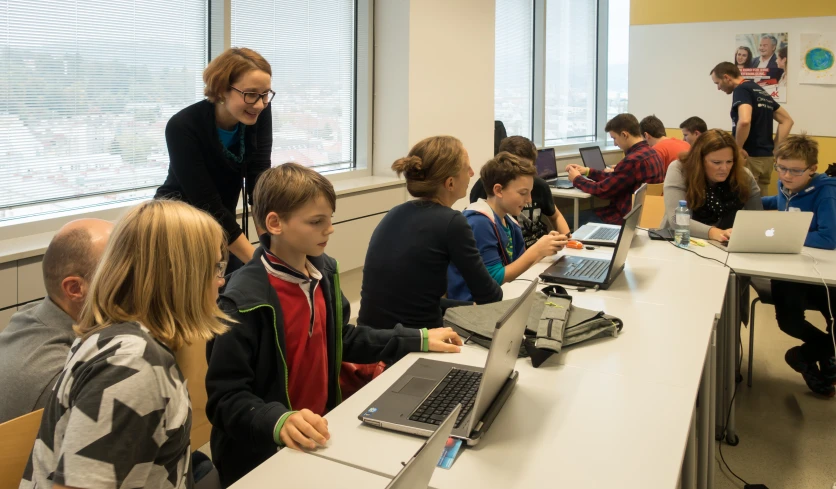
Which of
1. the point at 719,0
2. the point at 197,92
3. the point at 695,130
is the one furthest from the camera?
the point at 719,0

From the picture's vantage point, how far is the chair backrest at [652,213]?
4137 millimetres

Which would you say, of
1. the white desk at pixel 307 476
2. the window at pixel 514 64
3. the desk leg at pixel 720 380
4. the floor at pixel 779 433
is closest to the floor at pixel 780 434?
the floor at pixel 779 433

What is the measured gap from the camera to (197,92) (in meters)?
3.55

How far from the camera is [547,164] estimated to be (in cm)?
630

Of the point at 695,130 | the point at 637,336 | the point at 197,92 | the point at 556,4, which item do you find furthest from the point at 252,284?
the point at 556,4

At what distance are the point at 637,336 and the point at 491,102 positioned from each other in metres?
3.47

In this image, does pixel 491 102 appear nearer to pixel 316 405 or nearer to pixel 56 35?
pixel 56 35

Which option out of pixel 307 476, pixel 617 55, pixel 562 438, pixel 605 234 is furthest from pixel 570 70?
pixel 307 476

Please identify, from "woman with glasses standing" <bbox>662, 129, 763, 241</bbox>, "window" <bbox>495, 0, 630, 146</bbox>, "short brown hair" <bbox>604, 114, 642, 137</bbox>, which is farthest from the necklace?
"window" <bbox>495, 0, 630, 146</bbox>

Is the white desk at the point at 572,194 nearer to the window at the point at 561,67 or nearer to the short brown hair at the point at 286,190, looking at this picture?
the window at the point at 561,67

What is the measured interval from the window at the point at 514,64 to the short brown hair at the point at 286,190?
15.9 feet

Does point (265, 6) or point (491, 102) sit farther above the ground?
point (265, 6)

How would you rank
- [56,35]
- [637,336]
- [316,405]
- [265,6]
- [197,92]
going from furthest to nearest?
[265,6]
[197,92]
[56,35]
[637,336]
[316,405]

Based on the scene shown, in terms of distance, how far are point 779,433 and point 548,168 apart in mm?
3594
